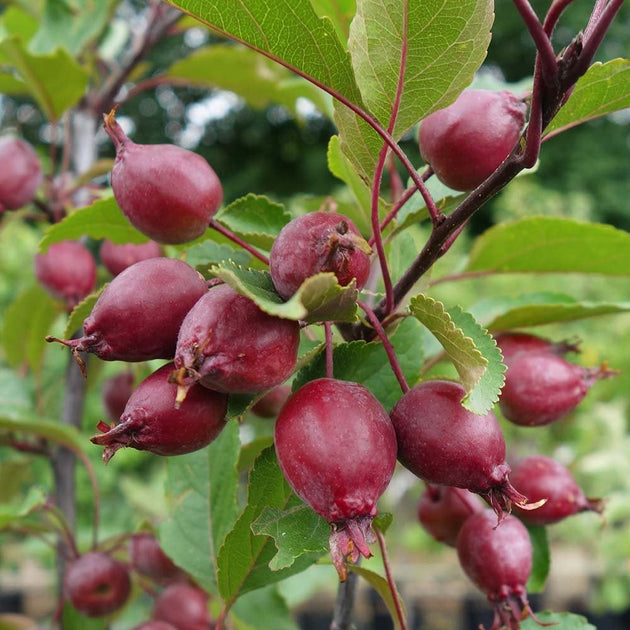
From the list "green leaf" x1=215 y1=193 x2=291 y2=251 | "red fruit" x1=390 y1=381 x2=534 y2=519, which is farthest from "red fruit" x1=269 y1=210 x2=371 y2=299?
"green leaf" x1=215 y1=193 x2=291 y2=251

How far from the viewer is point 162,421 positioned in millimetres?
458

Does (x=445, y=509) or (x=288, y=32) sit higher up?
(x=288, y=32)

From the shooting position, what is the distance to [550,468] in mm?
750

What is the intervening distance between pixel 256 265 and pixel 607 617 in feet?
9.24

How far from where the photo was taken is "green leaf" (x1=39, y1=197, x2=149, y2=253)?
2.20 ft

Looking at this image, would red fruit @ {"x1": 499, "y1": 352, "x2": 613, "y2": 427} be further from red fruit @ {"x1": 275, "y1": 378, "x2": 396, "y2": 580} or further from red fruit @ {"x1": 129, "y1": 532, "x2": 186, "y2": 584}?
red fruit @ {"x1": 129, "y1": 532, "x2": 186, "y2": 584}

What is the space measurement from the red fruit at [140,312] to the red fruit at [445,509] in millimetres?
368

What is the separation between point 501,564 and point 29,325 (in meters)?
0.88

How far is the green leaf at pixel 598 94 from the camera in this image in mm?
535

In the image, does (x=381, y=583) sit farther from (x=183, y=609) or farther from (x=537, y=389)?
(x=183, y=609)

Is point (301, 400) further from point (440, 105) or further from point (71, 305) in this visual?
point (71, 305)

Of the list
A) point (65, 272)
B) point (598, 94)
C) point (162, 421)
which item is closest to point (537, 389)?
point (598, 94)

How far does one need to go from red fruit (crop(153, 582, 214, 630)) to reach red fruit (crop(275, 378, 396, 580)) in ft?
1.69

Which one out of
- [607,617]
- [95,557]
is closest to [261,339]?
[95,557]
